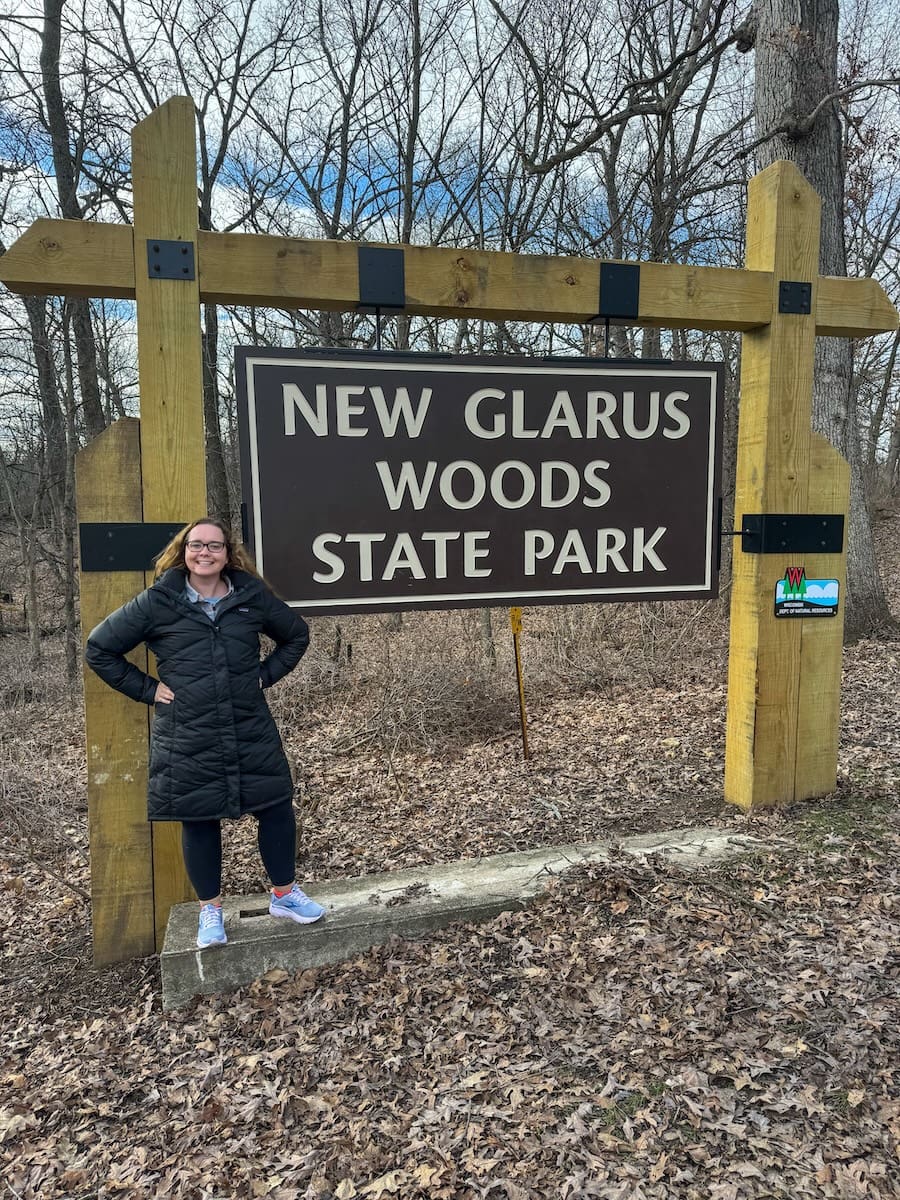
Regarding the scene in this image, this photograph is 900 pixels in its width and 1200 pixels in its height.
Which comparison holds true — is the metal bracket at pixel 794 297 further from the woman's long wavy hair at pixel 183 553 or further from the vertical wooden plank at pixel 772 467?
the woman's long wavy hair at pixel 183 553

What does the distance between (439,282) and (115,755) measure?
241 cm

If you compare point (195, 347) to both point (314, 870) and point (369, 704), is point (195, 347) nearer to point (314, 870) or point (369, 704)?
point (314, 870)

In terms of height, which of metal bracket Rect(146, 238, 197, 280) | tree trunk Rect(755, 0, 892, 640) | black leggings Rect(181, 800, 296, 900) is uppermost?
tree trunk Rect(755, 0, 892, 640)

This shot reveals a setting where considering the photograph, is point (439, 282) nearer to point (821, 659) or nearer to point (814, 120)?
point (821, 659)

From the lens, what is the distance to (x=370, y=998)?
2.71m

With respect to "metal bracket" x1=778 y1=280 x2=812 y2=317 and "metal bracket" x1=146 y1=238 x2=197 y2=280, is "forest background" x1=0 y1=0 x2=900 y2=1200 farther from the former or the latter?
"metal bracket" x1=146 y1=238 x2=197 y2=280

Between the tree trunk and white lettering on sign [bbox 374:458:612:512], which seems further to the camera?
the tree trunk

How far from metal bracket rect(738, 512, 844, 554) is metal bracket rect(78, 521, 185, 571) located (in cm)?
267

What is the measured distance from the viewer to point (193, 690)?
272 centimetres

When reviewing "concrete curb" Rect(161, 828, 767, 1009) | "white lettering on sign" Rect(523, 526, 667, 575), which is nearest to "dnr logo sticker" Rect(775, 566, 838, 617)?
"white lettering on sign" Rect(523, 526, 667, 575)

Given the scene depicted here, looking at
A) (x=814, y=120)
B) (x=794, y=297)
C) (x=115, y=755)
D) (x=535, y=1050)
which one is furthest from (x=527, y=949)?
(x=814, y=120)

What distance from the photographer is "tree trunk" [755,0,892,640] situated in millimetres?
6414

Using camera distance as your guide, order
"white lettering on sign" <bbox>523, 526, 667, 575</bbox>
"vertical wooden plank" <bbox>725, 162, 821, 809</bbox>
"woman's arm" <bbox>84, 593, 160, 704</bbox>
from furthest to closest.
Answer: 1. "vertical wooden plank" <bbox>725, 162, 821, 809</bbox>
2. "white lettering on sign" <bbox>523, 526, 667, 575</bbox>
3. "woman's arm" <bbox>84, 593, 160, 704</bbox>

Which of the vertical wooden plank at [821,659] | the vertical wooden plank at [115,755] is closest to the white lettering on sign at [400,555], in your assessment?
the vertical wooden plank at [115,755]
